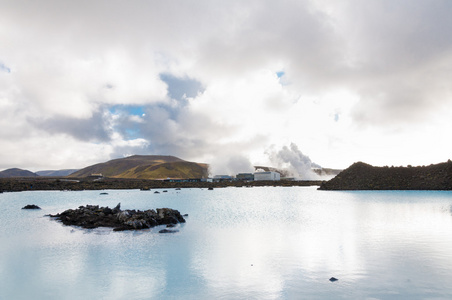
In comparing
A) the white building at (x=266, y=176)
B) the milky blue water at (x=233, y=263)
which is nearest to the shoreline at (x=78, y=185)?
the white building at (x=266, y=176)

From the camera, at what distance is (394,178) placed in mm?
83188

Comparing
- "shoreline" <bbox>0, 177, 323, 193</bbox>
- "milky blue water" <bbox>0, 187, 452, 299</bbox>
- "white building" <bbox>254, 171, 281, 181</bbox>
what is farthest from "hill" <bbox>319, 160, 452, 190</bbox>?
"white building" <bbox>254, 171, 281, 181</bbox>

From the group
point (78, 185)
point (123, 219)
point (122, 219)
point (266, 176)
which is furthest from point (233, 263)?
point (266, 176)

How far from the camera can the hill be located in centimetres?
7569

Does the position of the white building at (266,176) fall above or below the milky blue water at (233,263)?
above

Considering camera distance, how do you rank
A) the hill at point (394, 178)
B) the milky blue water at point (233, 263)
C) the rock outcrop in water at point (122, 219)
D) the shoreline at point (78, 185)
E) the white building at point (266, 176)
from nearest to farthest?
the milky blue water at point (233, 263)
the rock outcrop in water at point (122, 219)
the hill at point (394, 178)
the shoreline at point (78, 185)
the white building at point (266, 176)

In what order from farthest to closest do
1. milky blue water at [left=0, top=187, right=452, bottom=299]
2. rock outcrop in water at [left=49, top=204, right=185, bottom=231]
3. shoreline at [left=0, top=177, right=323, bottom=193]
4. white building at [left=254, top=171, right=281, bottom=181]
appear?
white building at [left=254, top=171, right=281, bottom=181] → shoreline at [left=0, top=177, right=323, bottom=193] → rock outcrop in water at [left=49, top=204, right=185, bottom=231] → milky blue water at [left=0, top=187, right=452, bottom=299]

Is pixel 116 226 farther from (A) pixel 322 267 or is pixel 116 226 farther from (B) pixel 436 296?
→ (B) pixel 436 296

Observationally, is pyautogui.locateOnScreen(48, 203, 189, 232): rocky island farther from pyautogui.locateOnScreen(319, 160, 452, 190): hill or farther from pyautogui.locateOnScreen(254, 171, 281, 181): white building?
pyautogui.locateOnScreen(254, 171, 281, 181): white building

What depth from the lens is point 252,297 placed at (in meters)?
9.48

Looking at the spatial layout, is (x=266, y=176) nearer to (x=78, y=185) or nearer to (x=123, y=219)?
(x=78, y=185)

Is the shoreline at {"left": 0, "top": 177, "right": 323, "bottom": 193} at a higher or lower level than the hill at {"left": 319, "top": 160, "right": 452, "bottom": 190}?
lower

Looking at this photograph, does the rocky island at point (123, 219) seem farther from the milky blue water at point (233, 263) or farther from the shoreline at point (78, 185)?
the shoreline at point (78, 185)

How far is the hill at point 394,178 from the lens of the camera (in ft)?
248
